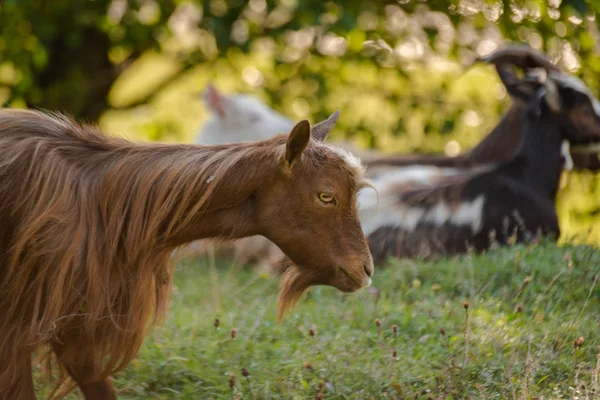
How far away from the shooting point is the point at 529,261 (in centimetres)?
611

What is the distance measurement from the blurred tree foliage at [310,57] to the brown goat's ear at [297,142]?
4.38 meters

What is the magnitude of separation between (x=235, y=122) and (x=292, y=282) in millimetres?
5623

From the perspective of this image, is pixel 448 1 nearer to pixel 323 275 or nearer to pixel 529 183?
pixel 529 183

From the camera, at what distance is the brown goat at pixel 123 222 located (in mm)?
4191

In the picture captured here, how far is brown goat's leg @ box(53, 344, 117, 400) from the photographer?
173 inches

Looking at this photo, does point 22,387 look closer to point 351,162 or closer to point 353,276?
point 353,276

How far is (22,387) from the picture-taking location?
4.24 meters

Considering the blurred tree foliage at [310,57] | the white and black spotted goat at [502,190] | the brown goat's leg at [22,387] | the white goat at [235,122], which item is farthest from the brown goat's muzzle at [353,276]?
the white goat at [235,122]

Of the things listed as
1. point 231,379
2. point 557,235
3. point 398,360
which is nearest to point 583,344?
point 398,360

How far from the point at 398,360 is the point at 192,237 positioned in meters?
1.21

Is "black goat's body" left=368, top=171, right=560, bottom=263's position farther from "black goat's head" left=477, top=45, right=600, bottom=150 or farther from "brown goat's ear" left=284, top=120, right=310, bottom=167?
"brown goat's ear" left=284, top=120, right=310, bottom=167

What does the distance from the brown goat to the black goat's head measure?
12.8 ft

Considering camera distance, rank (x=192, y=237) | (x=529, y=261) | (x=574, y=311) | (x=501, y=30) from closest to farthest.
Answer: (x=192, y=237)
(x=574, y=311)
(x=529, y=261)
(x=501, y=30)

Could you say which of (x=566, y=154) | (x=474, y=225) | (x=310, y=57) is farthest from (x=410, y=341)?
(x=310, y=57)
